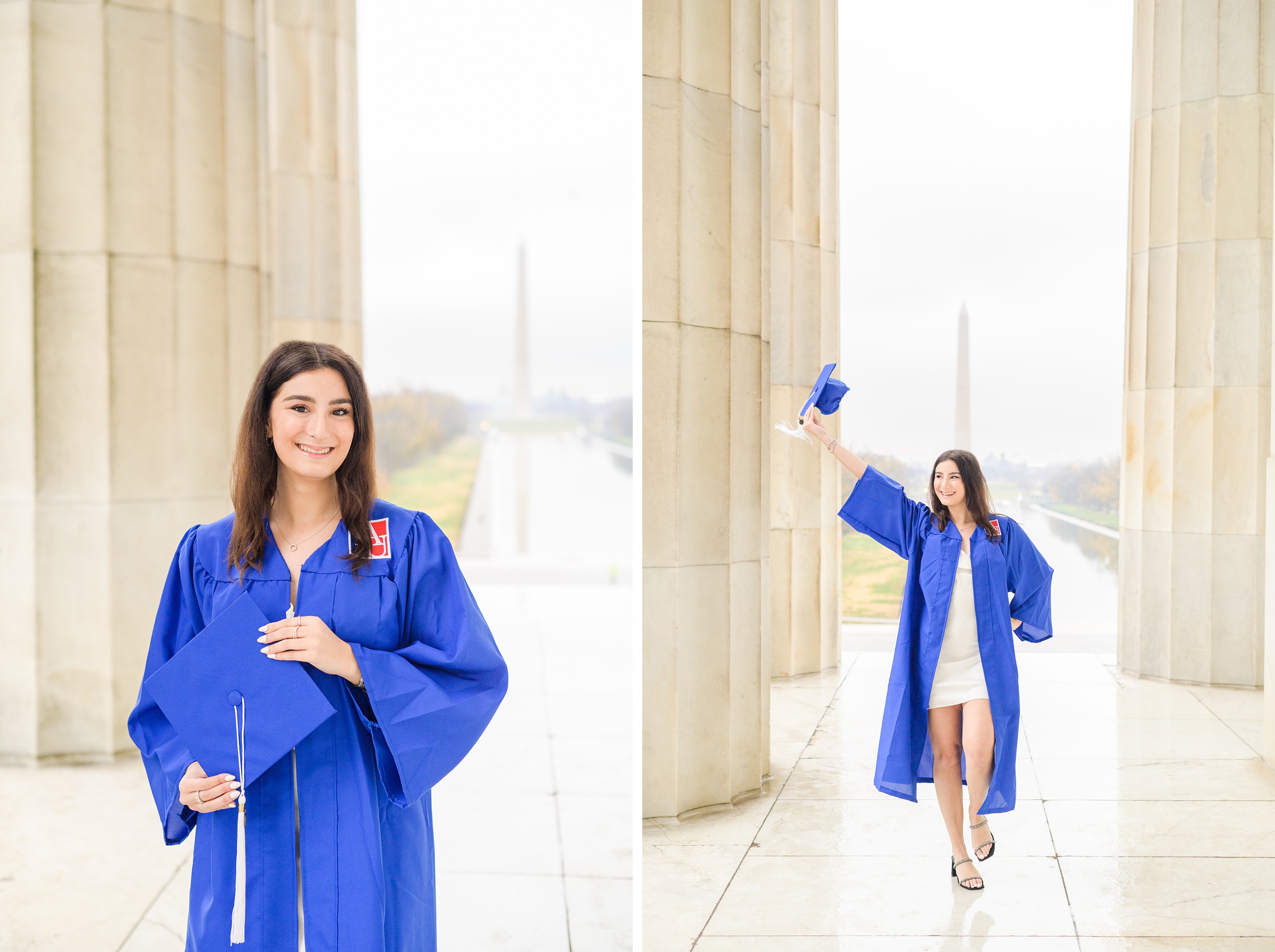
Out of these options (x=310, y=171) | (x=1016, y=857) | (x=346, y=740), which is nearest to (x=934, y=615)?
(x=1016, y=857)

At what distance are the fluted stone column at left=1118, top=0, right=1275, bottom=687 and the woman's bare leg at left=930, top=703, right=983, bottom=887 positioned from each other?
5.38 metres

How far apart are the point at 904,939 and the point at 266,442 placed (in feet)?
10.8

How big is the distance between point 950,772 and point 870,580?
10.6 meters

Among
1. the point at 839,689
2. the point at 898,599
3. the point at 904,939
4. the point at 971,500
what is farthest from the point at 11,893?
the point at 898,599

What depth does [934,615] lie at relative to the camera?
4617mm

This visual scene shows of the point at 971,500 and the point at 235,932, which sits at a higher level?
the point at 971,500

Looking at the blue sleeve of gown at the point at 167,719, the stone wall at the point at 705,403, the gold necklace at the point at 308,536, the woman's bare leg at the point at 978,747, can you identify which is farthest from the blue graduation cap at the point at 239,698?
the woman's bare leg at the point at 978,747

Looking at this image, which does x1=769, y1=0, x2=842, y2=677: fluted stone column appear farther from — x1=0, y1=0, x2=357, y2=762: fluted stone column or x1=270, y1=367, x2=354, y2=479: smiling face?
x1=270, y1=367, x2=354, y2=479: smiling face

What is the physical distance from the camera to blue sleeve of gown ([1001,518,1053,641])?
471 centimetres

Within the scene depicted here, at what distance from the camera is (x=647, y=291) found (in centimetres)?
517

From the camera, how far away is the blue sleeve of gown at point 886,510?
495cm

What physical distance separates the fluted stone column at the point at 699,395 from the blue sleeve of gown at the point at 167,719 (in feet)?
9.78

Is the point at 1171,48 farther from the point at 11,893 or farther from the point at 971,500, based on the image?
A: the point at 11,893

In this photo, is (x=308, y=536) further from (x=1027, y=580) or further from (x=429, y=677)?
(x=1027, y=580)
